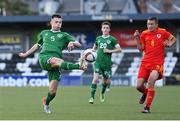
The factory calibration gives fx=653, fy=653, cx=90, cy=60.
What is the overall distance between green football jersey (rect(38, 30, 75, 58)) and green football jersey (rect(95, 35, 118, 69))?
212 inches

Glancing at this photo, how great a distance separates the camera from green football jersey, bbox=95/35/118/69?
20484 mm

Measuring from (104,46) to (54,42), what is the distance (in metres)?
5.64

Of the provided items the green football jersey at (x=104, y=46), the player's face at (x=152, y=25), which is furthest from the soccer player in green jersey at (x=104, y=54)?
the player's face at (x=152, y=25)

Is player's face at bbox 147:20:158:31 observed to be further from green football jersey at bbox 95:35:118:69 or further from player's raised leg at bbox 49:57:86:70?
green football jersey at bbox 95:35:118:69

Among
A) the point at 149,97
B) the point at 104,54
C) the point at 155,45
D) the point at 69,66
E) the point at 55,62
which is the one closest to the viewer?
the point at 69,66

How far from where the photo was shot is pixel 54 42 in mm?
15102

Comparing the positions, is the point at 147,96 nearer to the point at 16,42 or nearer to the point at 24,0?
the point at 16,42

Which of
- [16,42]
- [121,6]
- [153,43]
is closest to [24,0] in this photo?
[121,6]

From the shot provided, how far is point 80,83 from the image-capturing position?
1634 inches

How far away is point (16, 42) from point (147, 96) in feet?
111

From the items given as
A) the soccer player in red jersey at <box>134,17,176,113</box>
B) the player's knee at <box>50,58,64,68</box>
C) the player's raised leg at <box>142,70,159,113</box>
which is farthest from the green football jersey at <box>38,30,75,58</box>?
the player's raised leg at <box>142,70,159,113</box>

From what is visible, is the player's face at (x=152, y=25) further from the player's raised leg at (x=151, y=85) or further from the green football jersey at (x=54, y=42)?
the green football jersey at (x=54, y=42)

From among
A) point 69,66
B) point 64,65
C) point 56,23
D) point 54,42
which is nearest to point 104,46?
point 54,42

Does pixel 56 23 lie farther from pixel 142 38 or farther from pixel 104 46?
pixel 104 46
